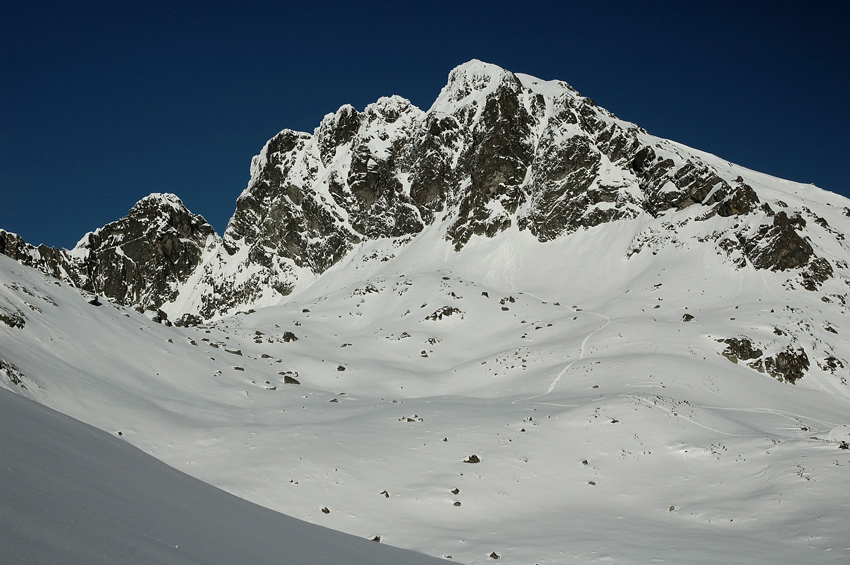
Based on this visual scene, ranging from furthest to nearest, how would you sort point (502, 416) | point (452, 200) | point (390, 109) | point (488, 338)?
point (390, 109)
point (452, 200)
point (488, 338)
point (502, 416)

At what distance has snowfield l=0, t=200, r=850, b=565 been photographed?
20.5 m

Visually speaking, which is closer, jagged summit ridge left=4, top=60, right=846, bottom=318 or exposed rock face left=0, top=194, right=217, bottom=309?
jagged summit ridge left=4, top=60, right=846, bottom=318

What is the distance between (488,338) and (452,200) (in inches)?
1577

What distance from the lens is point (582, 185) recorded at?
84.7m

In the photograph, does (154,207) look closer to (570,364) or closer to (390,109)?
(390,109)

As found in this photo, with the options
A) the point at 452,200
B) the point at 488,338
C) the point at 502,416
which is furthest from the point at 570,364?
the point at 452,200

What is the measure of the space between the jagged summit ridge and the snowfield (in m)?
9.84

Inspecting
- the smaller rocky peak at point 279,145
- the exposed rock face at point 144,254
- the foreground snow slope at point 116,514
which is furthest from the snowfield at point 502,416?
the smaller rocky peak at point 279,145

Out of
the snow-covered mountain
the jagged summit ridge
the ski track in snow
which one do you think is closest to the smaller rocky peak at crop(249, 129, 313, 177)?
the jagged summit ridge

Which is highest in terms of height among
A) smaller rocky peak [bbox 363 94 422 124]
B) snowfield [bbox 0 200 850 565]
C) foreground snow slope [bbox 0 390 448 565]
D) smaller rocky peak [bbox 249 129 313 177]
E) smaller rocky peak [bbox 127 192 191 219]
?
smaller rocky peak [bbox 363 94 422 124]

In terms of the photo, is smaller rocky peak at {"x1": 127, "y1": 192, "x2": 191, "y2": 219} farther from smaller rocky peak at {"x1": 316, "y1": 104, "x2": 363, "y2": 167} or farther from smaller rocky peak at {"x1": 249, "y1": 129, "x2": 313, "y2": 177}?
smaller rocky peak at {"x1": 316, "y1": 104, "x2": 363, "y2": 167}

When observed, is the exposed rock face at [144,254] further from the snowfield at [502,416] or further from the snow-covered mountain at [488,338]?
the snowfield at [502,416]

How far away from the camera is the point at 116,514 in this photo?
597 cm

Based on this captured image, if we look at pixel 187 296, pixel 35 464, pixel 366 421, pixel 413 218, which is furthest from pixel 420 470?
pixel 187 296
